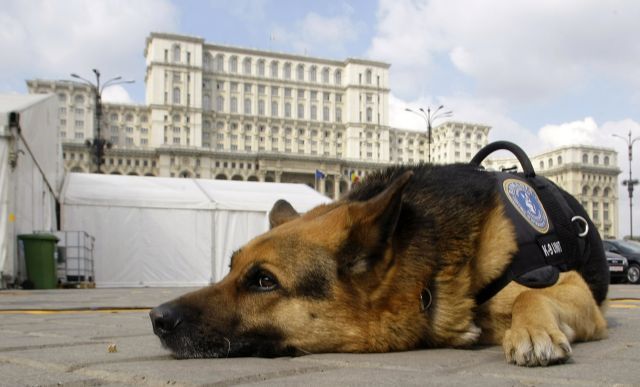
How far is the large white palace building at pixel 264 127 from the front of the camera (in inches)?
3863

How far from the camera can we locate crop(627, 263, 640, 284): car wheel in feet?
59.6

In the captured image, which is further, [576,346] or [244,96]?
[244,96]

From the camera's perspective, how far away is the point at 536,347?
2.01m

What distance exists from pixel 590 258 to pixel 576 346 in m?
0.86

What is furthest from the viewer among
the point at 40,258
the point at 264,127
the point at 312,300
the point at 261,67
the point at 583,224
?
the point at 261,67

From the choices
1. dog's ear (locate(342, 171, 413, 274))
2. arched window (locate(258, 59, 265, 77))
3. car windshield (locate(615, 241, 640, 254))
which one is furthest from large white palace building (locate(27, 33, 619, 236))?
dog's ear (locate(342, 171, 413, 274))

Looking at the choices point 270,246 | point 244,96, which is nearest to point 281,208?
point 270,246

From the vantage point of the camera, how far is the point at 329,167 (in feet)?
337

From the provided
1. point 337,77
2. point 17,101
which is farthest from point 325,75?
point 17,101

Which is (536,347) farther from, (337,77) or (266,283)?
(337,77)

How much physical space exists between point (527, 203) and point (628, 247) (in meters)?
18.5

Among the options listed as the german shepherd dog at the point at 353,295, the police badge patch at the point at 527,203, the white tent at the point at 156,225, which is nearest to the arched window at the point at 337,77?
the white tent at the point at 156,225

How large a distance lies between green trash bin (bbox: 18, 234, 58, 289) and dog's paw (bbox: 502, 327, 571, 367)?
13.3 meters

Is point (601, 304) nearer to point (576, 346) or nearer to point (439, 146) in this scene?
point (576, 346)
